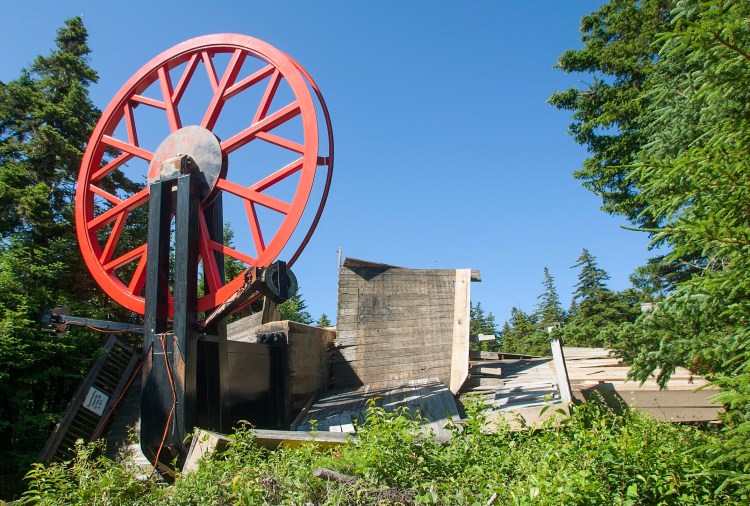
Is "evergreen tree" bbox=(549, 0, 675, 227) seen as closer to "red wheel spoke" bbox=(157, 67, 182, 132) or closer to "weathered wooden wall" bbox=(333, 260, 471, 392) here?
"weathered wooden wall" bbox=(333, 260, 471, 392)

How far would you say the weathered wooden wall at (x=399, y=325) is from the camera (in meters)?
7.34

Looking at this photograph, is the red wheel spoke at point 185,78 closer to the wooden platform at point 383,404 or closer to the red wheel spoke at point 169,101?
the red wheel spoke at point 169,101

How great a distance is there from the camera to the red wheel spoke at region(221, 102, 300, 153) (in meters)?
6.44

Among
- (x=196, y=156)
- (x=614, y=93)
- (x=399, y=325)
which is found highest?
(x=614, y=93)

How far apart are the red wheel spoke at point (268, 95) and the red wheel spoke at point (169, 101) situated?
3.92 feet

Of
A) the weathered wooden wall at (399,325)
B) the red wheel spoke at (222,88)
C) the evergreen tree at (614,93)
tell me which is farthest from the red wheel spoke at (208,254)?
the evergreen tree at (614,93)

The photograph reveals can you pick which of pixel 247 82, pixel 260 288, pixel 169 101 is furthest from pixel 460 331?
pixel 169 101

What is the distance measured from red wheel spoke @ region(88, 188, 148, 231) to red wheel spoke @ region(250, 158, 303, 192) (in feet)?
5.35

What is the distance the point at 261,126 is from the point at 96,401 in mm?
4561

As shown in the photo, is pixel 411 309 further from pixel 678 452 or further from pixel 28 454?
pixel 28 454

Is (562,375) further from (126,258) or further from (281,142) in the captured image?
(126,258)

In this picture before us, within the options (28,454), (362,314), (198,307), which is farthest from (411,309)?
(28,454)

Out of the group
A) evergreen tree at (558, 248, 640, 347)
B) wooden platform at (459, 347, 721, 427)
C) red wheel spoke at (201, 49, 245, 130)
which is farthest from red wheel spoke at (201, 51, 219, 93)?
evergreen tree at (558, 248, 640, 347)

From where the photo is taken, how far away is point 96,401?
24.1 feet
